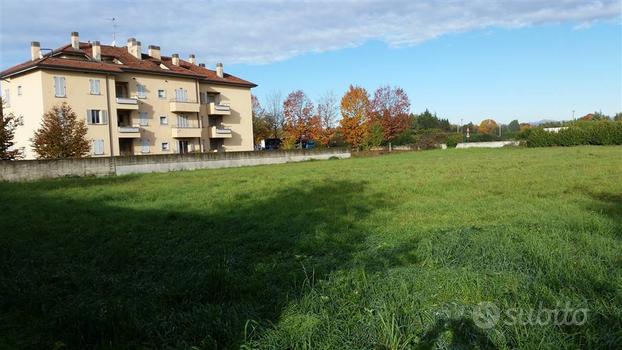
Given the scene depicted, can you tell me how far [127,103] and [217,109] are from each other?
37.9 ft

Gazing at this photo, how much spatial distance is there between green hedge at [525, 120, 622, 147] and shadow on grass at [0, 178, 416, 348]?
53632 mm

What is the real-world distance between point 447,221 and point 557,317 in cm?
487

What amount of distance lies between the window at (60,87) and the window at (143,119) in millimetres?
7830

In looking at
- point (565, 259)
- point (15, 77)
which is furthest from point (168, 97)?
point (565, 259)

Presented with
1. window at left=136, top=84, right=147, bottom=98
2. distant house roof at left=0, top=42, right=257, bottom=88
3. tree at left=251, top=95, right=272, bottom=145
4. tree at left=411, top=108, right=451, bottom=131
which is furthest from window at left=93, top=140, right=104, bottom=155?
tree at left=411, top=108, right=451, bottom=131

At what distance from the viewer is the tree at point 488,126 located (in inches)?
5601

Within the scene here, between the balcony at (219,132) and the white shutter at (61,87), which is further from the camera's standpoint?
the balcony at (219,132)

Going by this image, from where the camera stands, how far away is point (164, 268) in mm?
6293

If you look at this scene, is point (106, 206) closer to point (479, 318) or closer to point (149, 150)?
point (479, 318)

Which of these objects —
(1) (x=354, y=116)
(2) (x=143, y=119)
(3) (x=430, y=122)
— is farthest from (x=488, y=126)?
(2) (x=143, y=119)

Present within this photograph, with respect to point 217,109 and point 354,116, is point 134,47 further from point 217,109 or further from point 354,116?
point 354,116

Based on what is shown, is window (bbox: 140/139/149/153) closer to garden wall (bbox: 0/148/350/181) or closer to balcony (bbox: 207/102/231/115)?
balcony (bbox: 207/102/231/115)

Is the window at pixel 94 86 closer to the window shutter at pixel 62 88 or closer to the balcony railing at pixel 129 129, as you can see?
the window shutter at pixel 62 88

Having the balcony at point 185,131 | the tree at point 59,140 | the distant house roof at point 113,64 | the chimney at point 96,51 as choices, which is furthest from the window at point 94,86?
the tree at point 59,140
